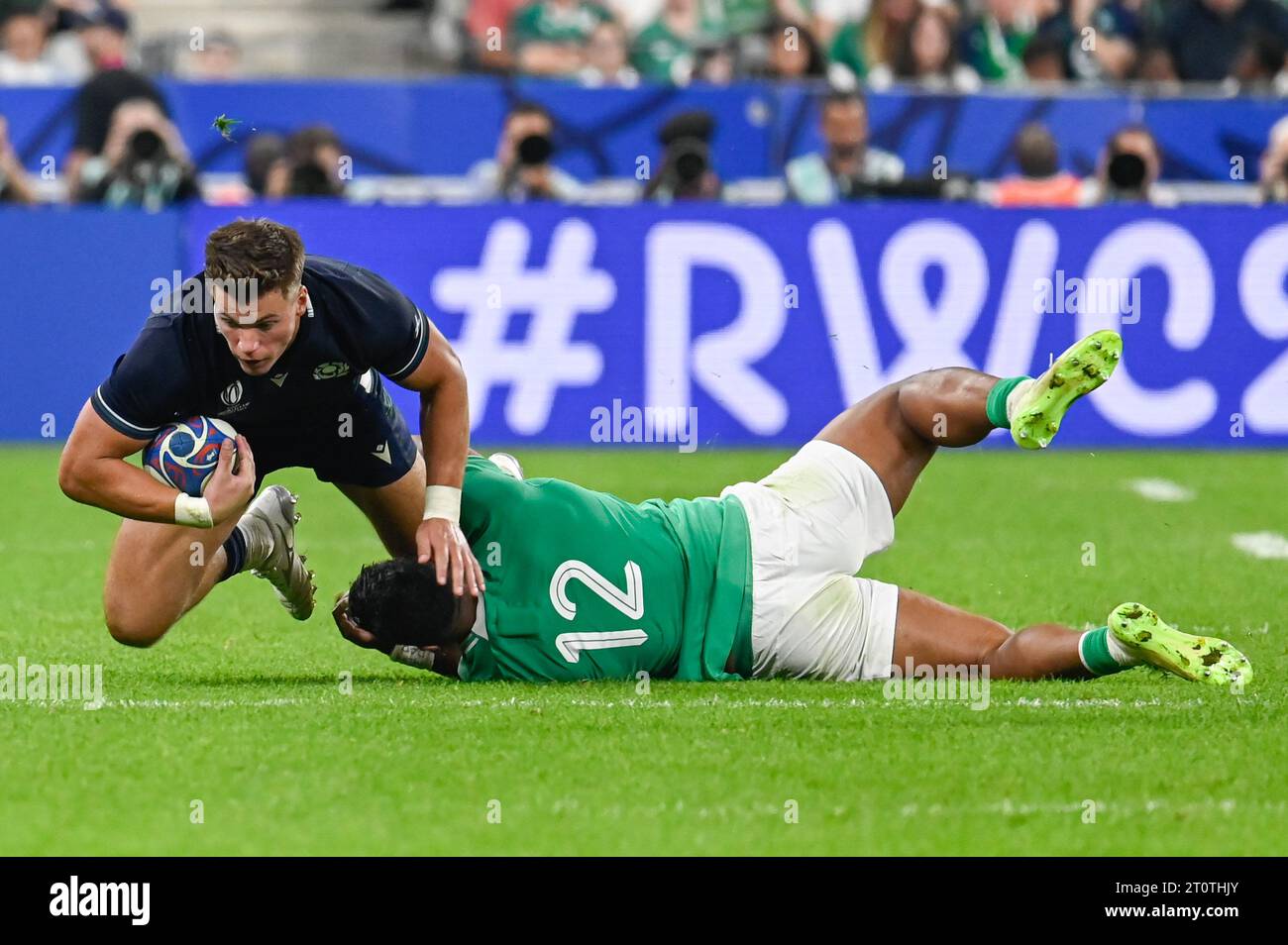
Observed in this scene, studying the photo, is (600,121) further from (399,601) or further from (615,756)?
(615,756)

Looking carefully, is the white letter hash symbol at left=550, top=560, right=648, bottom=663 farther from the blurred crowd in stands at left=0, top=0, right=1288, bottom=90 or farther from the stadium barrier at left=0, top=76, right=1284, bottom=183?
the blurred crowd in stands at left=0, top=0, right=1288, bottom=90

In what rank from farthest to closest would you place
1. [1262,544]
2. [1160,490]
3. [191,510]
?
[1160,490], [1262,544], [191,510]

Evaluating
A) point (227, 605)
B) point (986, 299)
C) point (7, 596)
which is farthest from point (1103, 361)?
point (986, 299)

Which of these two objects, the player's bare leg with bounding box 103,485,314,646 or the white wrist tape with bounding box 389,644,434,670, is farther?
the player's bare leg with bounding box 103,485,314,646

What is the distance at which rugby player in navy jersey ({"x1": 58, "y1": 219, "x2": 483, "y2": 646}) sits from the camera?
21.1ft

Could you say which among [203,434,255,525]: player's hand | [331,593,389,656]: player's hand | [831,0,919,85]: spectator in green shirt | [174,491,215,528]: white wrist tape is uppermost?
[831,0,919,85]: spectator in green shirt

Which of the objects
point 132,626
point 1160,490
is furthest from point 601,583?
point 1160,490

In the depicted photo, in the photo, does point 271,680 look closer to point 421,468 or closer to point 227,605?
point 421,468

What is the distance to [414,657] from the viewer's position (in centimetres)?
684

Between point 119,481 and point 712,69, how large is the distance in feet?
39.5

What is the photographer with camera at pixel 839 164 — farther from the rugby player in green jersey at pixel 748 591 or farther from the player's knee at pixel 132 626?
the player's knee at pixel 132 626

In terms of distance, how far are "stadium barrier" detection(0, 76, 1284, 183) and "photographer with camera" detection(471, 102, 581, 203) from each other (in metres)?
0.67

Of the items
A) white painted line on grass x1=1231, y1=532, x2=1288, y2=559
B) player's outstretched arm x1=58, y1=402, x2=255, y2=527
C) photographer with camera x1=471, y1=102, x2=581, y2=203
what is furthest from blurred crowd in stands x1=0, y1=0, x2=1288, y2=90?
player's outstretched arm x1=58, y1=402, x2=255, y2=527

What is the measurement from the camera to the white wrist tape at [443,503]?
6.62 metres
